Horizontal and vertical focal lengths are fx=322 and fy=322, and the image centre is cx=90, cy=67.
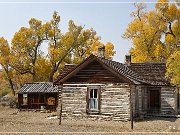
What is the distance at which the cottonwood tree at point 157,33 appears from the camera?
46.7m

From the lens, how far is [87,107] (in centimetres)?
2631

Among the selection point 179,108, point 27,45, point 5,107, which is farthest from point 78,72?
point 27,45

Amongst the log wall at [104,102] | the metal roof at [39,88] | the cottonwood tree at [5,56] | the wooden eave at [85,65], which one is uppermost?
the cottonwood tree at [5,56]

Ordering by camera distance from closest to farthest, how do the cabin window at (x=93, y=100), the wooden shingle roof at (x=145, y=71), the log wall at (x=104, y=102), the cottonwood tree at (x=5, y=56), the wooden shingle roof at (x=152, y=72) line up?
the log wall at (x=104, y=102), the cabin window at (x=93, y=100), the wooden shingle roof at (x=145, y=71), the wooden shingle roof at (x=152, y=72), the cottonwood tree at (x=5, y=56)

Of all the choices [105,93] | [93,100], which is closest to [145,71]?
[105,93]

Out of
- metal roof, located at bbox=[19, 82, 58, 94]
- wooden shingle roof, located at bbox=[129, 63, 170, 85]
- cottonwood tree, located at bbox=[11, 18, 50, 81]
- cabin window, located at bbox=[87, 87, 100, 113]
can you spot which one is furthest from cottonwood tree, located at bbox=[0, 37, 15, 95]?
Result: cabin window, located at bbox=[87, 87, 100, 113]

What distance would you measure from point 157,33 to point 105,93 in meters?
24.9

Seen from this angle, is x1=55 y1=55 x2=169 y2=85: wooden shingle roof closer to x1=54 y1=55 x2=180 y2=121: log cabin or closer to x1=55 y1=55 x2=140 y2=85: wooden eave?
x1=54 y1=55 x2=180 y2=121: log cabin

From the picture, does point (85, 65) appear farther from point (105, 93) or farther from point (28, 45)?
point (28, 45)

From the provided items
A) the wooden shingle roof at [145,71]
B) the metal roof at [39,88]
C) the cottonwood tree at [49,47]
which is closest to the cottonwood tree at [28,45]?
the cottonwood tree at [49,47]

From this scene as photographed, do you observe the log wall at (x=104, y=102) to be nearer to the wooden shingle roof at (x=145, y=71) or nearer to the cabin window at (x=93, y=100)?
the cabin window at (x=93, y=100)

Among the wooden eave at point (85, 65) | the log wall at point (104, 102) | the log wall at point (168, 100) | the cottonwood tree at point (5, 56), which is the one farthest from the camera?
the cottonwood tree at point (5, 56)

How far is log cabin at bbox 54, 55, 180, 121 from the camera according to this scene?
25.4 metres

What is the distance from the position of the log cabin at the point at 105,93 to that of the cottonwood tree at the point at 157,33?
1717 cm
